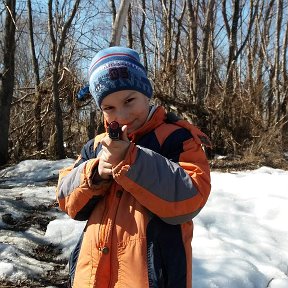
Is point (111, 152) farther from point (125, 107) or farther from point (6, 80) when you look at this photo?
point (6, 80)

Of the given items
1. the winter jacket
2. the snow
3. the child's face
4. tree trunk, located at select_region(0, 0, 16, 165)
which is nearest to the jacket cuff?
the winter jacket

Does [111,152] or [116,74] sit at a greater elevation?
[116,74]

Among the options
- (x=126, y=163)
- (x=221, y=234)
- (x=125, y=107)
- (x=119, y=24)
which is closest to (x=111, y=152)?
(x=126, y=163)

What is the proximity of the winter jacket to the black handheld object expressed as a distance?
7 centimetres

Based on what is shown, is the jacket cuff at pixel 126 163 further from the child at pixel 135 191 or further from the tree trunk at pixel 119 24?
the tree trunk at pixel 119 24

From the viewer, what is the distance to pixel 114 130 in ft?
3.65

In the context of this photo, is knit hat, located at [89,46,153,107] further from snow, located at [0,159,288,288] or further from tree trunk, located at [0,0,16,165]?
tree trunk, located at [0,0,16,165]

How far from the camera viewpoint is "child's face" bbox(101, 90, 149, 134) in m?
1.30

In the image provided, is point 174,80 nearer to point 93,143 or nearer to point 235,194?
point 235,194

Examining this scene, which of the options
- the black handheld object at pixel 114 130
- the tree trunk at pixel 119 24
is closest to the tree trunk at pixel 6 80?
the tree trunk at pixel 119 24

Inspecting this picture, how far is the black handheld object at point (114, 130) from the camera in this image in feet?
3.64

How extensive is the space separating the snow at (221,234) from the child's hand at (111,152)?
1.50 m

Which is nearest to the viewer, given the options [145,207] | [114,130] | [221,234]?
[114,130]

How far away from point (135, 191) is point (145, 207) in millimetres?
97
